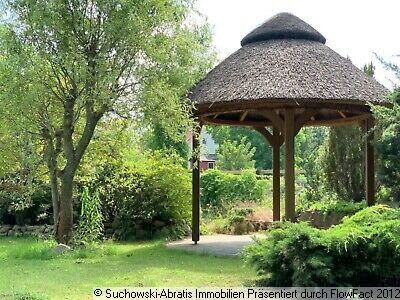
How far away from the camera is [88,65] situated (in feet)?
38.5

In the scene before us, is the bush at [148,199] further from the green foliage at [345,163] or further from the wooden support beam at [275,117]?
the green foliage at [345,163]

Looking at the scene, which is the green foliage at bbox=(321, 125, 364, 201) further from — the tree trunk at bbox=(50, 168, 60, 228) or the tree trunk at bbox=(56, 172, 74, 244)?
the tree trunk at bbox=(56, 172, 74, 244)

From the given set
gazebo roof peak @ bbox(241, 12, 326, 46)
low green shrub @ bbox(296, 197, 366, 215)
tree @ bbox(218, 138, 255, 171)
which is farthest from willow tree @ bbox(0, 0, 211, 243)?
tree @ bbox(218, 138, 255, 171)

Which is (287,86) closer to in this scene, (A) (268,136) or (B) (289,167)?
(B) (289,167)

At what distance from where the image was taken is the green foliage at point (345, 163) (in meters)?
17.7

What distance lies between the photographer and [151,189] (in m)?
15.2

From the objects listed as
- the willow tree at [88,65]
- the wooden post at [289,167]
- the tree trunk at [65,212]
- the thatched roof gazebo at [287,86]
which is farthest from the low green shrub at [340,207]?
the tree trunk at [65,212]

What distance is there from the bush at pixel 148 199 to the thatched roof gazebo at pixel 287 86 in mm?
1763

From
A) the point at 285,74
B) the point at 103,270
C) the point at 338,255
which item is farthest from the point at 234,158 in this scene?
the point at 338,255

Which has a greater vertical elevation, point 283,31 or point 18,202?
point 283,31

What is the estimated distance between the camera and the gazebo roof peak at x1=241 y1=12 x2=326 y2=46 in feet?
45.0

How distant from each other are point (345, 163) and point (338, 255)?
36.3ft

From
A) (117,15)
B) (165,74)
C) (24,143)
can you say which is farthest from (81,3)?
(24,143)

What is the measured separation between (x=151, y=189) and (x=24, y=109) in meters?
4.64
